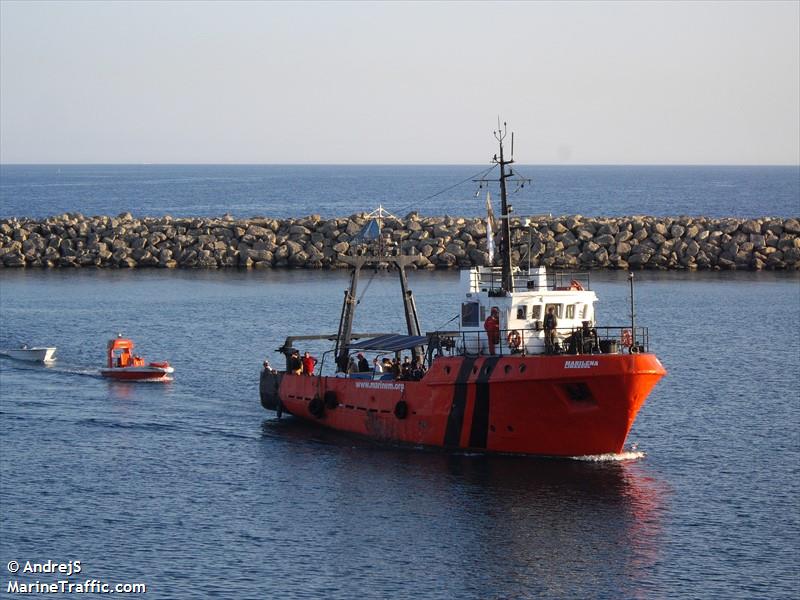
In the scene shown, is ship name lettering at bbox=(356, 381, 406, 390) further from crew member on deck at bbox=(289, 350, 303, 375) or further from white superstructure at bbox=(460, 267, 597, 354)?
crew member on deck at bbox=(289, 350, 303, 375)

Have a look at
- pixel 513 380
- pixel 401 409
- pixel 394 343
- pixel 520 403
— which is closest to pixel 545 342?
pixel 513 380

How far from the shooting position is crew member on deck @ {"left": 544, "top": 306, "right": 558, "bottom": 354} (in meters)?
34.3

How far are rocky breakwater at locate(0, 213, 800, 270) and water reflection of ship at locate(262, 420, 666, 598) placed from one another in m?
43.4

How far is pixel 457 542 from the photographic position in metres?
29.0

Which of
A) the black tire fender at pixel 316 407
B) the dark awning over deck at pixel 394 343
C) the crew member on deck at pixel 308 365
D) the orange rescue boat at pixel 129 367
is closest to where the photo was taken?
the dark awning over deck at pixel 394 343

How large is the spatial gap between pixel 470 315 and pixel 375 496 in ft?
21.0

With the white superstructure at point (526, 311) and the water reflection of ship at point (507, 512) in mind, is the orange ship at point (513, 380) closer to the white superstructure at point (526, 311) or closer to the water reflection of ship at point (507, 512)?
the white superstructure at point (526, 311)

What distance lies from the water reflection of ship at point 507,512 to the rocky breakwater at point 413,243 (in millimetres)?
43395

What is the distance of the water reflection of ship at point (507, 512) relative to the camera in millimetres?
27250

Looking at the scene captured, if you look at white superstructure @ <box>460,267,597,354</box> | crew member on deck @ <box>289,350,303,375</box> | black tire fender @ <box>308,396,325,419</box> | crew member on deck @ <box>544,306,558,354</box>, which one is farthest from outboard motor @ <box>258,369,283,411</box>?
crew member on deck @ <box>544,306,558,354</box>

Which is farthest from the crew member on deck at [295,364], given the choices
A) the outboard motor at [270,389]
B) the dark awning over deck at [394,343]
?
the dark awning over deck at [394,343]

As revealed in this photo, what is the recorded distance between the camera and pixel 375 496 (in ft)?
106

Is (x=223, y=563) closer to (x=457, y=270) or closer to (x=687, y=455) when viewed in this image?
(x=687, y=455)

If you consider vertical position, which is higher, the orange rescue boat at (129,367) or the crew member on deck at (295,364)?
the crew member on deck at (295,364)
